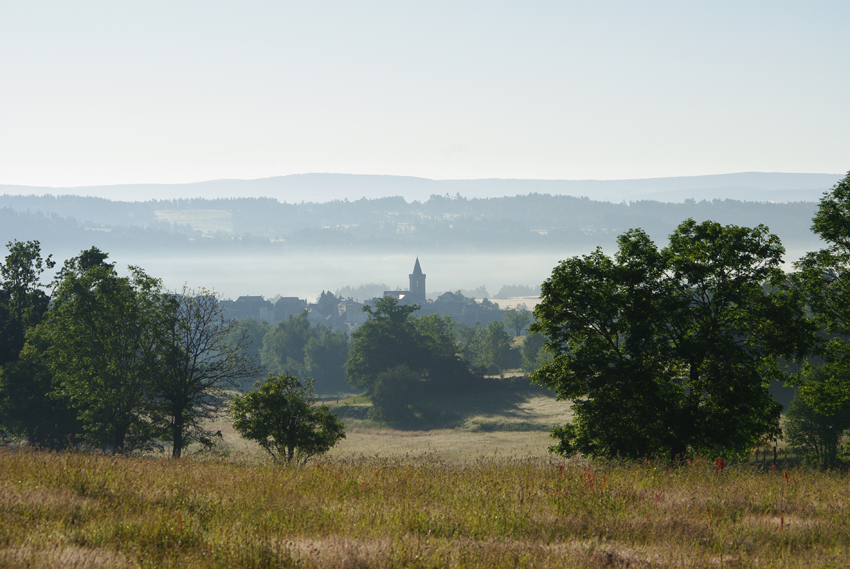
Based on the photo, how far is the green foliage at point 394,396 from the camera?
82738 mm

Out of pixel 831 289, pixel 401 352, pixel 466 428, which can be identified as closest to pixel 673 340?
pixel 831 289

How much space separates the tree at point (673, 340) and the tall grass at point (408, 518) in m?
8.62

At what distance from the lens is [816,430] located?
141ft

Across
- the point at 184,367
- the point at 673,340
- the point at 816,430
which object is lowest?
the point at 816,430

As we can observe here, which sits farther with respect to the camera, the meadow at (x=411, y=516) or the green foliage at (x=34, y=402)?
the green foliage at (x=34, y=402)

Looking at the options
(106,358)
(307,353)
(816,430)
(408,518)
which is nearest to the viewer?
(408,518)

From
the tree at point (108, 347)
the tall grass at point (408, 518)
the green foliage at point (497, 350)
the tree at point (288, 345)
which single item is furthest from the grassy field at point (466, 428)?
the tree at point (288, 345)

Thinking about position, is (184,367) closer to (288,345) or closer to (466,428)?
(466,428)

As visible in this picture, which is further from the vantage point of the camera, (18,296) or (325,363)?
(325,363)

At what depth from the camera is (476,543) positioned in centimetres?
686

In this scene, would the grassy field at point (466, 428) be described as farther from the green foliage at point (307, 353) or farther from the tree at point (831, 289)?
the green foliage at point (307, 353)

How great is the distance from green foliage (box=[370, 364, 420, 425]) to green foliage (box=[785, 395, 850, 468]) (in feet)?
159

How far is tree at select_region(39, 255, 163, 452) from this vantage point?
3111 cm

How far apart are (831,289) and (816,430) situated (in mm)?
28540
